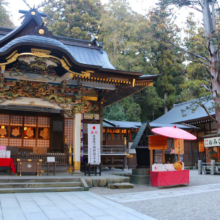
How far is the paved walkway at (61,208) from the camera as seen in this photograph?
4.81m

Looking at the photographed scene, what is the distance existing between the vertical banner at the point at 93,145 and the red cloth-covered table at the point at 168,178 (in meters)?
2.41

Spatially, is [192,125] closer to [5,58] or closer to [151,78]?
[151,78]

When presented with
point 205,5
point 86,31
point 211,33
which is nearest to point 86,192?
point 211,33

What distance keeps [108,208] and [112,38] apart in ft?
93.6

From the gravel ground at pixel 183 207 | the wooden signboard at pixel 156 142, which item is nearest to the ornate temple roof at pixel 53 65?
the wooden signboard at pixel 156 142

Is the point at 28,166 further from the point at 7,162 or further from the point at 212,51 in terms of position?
the point at 212,51

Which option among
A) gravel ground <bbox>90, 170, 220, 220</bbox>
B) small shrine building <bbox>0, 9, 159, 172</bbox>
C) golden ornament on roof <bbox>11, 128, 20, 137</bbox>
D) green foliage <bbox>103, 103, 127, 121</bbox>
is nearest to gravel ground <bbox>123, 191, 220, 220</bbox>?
gravel ground <bbox>90, 170, 220, 220</bbox>

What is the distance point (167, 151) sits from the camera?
19.6 m

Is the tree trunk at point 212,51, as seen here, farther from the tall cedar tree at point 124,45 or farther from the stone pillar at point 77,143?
the tall cedar tree at point 124,45

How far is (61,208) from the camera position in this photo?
216 inches

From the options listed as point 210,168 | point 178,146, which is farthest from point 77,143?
point 210,168

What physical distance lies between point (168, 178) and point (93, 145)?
3318 millimetres

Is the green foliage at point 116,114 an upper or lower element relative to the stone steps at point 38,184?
upper

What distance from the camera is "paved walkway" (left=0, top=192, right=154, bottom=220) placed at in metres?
4.81
